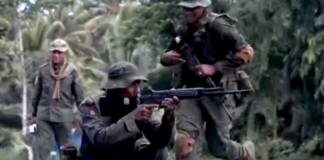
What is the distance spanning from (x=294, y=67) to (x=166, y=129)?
761 cm

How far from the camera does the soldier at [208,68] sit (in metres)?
9.12

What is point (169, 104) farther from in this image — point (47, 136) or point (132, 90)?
point (47, 136)

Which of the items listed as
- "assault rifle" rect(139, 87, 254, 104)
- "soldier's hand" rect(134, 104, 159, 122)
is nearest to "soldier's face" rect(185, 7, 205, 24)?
"assault rifle" rect(139, 87, 254, 104)

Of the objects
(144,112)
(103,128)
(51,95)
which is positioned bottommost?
(51,95)

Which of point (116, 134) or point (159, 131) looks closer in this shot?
point (116, 134)

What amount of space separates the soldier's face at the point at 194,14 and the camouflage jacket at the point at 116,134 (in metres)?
1.34

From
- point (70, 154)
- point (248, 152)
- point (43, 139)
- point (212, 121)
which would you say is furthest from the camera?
point (43, 139)

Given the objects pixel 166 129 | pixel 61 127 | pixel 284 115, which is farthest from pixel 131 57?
pixel 166 129

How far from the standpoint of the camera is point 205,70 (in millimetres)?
9055

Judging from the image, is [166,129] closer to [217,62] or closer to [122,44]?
[217,62]

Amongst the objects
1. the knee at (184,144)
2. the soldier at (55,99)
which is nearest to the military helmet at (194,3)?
the knee at (184,144)

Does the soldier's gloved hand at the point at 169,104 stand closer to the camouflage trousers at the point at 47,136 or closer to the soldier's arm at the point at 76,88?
the soldier's arm at the point at 76,88

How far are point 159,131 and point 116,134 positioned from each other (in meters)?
0.35

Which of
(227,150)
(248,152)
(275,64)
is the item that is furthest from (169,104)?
(275,64)
